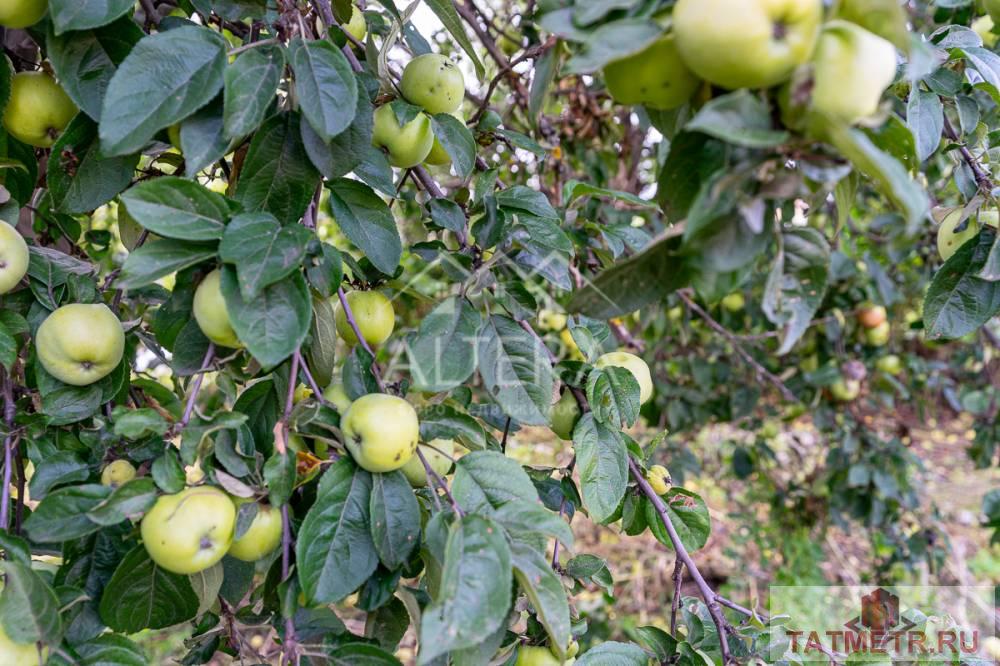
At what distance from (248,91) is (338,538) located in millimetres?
516

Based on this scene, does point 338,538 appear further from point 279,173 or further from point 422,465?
point 279,173

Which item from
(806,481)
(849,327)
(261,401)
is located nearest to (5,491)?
(261,401)

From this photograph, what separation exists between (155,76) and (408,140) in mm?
337

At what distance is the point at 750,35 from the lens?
0.51m

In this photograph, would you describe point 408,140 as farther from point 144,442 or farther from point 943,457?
point 943,457

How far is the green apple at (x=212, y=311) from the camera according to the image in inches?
29.7

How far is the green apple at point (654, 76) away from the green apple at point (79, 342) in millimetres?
719

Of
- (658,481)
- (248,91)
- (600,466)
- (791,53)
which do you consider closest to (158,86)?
(248,91)

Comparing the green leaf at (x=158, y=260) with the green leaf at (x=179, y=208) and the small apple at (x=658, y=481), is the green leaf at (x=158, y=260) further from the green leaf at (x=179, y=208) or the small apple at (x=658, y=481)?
the small apple at (x=658, y=481)

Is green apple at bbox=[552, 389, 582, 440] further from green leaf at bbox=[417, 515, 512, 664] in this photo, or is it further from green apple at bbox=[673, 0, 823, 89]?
green apple at bbox=[673, 0, 823, 89]

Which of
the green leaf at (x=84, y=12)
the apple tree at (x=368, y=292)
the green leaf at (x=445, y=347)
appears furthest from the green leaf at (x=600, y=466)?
the green leaf at (x=84, y=12)

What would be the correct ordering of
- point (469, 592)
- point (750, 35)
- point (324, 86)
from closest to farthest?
point (750, 35)
point (469, 592)
point (324, 86)

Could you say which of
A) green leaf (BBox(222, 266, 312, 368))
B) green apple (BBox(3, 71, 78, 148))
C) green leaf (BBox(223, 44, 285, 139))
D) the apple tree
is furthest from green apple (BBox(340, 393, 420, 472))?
green apple (BBox(3, 71, 78, 148))

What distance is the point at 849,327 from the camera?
3.00m
